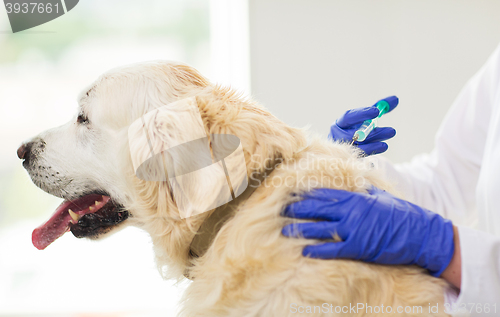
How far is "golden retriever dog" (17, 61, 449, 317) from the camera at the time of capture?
1.79 feet

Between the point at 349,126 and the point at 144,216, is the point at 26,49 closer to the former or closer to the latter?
the point at 144,216

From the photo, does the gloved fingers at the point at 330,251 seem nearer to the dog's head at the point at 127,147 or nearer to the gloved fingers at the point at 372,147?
the dog's head at the point at 127,147

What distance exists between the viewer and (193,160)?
2.03ft

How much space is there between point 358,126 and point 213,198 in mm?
534

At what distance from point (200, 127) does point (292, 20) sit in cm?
166

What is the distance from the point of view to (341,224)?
599 millimetres

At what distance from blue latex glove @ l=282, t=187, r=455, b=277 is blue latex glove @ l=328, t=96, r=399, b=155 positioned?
350 millimetres

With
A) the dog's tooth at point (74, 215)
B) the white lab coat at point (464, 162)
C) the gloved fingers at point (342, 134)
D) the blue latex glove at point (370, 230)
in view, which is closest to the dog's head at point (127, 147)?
the dog's tooth at point (74, 215)

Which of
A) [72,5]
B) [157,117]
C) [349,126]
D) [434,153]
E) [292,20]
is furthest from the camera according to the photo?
[292,20]

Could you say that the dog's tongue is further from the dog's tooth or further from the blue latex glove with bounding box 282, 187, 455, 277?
the blue latex glove with bounding box 282, 187, 455, 277

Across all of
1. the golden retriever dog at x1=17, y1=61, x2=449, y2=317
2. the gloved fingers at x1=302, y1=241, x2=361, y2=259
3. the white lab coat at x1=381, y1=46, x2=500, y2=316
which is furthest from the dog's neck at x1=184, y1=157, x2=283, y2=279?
the white lab coat at x1=381, y1=46, x2=500, y2=316

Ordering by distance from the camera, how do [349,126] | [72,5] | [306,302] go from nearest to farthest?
1. [306,302]
2. [349,126]
3. [72,5]

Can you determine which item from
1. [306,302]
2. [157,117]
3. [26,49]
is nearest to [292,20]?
[26,49]

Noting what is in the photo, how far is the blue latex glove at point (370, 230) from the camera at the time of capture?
570 mm
